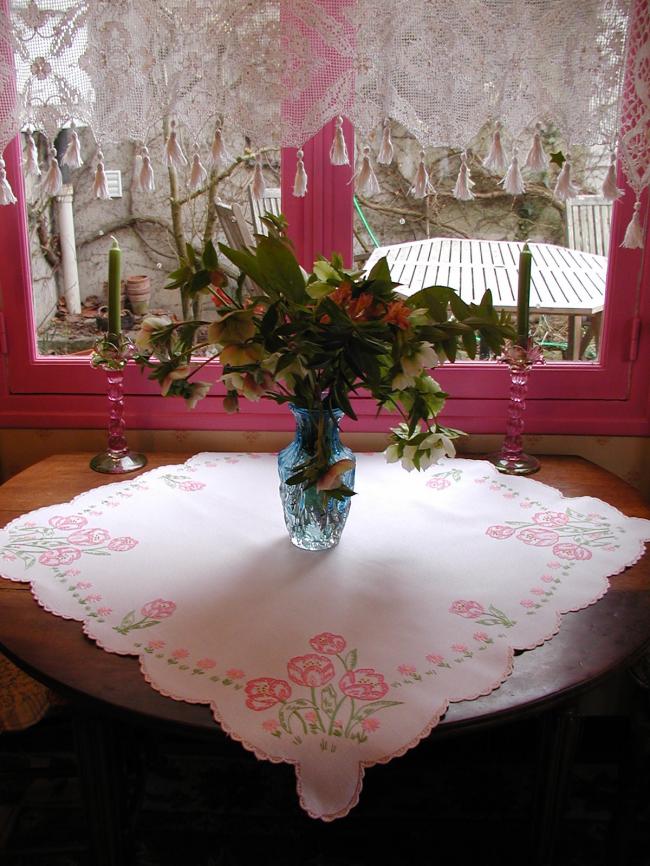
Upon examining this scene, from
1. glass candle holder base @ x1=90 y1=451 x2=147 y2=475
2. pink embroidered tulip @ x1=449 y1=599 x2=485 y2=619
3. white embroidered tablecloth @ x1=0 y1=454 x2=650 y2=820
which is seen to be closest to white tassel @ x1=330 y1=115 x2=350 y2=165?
white embroidered tablecloth @ x1=0 y1=454 x2=650 y2=820

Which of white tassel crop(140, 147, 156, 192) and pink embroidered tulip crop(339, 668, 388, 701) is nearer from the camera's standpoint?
pink embroidered tulip crop(339, 668, 388, 701)

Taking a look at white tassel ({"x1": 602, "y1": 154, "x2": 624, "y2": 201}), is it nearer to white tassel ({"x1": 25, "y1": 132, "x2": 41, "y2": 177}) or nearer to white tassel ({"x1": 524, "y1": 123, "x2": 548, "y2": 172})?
white tassel ({"x1": 524, "y1": 123, "x2": 548, "y2": 172})

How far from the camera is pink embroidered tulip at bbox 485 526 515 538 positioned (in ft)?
4.32

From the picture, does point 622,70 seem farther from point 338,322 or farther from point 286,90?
point 338,322

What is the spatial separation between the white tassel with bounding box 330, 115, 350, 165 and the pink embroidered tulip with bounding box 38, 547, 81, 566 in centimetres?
83

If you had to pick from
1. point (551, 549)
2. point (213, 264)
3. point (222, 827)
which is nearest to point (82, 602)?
point (213, 264)

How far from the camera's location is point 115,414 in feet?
5.24

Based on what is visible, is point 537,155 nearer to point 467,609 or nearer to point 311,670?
point 467,609

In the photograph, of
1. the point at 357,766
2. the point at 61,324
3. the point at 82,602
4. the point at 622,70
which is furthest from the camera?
the point at 61,324

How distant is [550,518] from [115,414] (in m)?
0.86

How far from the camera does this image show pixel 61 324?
1797 mm

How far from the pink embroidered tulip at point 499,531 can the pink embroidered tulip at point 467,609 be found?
0.22 metres

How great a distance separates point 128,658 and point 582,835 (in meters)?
1.17

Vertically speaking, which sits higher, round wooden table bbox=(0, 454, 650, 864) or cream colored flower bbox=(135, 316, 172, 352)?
cream colored flower bbox=(135, 316, 172, 352)
